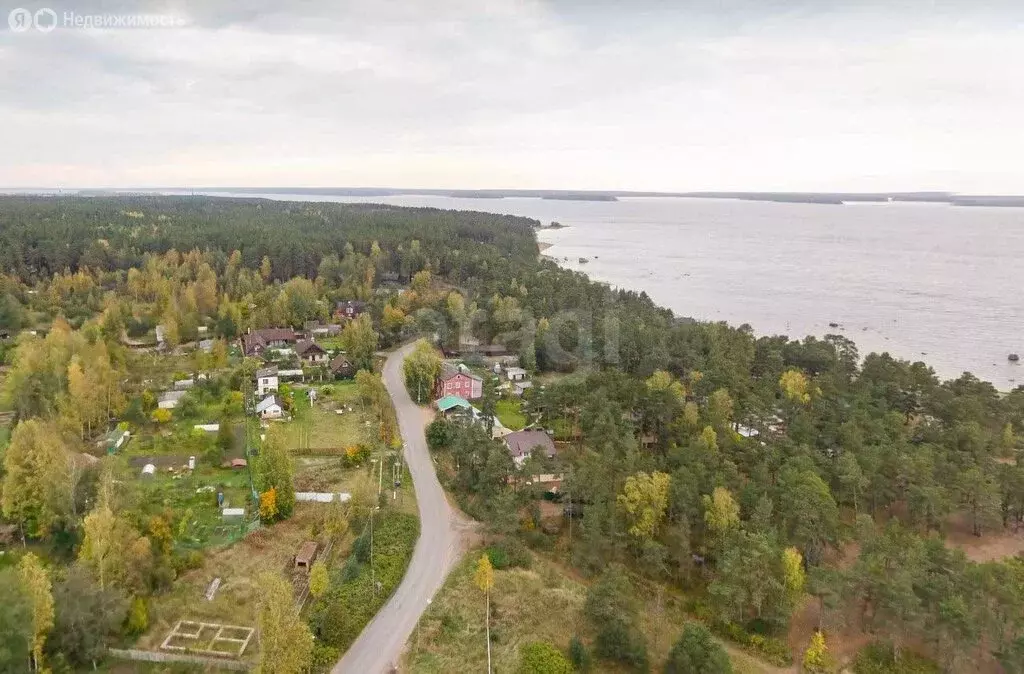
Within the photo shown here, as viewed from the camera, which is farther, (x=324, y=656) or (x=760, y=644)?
(x=760, y=644)

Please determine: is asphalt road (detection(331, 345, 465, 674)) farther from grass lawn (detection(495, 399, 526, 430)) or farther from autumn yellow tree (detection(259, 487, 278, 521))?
autumn yellow tree (detection(259, 487, 278, 521))

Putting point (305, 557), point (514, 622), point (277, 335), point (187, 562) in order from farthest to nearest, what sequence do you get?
1. point (277, 335)
2. point (305, 557)
3. point (187, 562)
4. point (514, 622)

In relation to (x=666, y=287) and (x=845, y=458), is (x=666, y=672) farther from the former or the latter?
(x=666, y=287)

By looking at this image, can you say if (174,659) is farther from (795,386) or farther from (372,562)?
(795,386)

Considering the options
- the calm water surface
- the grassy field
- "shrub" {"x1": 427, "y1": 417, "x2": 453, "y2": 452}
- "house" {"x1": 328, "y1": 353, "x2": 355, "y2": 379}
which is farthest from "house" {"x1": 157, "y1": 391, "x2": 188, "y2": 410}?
the calm water surface

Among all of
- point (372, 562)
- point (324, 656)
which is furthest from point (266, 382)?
point (324, 656)

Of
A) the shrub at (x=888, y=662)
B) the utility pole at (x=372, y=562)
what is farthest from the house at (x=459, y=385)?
the shrub at (x=888, y=662)
